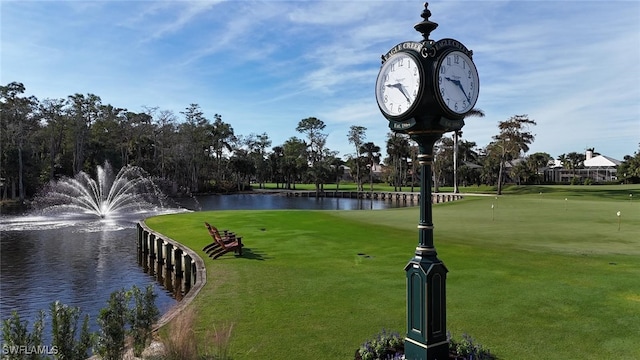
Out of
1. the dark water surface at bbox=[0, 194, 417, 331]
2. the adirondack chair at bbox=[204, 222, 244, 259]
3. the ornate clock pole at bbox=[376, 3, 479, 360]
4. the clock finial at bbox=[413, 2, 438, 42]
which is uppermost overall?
the clock finial at bbox=[413, 2, 438, 42]

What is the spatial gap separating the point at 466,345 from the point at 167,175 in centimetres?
9382

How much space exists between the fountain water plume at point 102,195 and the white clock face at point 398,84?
4161 cm

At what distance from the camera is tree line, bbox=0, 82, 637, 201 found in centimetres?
6475

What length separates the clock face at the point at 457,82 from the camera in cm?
572

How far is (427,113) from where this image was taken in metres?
5.86

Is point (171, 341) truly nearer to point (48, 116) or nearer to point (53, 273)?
point (53, 273)

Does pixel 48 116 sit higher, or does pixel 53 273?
pixel 48 116

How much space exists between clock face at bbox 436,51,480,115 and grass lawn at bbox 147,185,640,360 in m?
4.13

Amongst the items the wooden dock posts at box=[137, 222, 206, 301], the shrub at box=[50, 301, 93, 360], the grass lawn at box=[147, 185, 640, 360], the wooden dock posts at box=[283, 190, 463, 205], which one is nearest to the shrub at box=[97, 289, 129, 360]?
the shrub at box=[50, 301, 93, 360]

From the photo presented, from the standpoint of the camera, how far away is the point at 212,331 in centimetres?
792

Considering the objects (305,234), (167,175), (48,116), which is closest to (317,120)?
(167,175)

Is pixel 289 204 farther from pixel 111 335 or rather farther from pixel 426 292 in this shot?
pixel 426 292

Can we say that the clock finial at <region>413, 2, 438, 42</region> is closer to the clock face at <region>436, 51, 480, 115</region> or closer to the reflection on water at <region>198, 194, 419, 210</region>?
the clock face at <region>436, 51, 480, 115</region>

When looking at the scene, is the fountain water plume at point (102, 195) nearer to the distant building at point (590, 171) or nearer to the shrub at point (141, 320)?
the shrub at point (141, 320)
